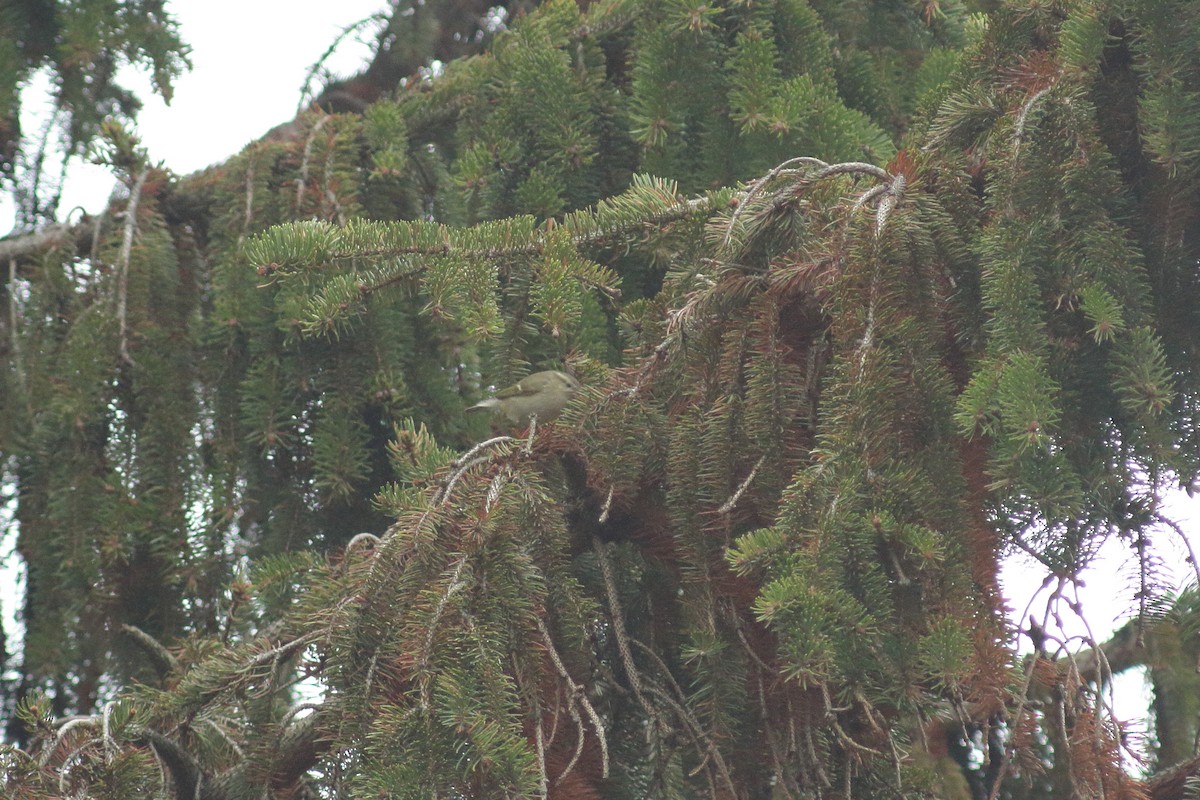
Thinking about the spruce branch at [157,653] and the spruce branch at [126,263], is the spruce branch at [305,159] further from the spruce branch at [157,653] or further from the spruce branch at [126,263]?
the spruce branch at [157,653]

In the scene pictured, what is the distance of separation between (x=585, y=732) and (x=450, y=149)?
2037 millimetres

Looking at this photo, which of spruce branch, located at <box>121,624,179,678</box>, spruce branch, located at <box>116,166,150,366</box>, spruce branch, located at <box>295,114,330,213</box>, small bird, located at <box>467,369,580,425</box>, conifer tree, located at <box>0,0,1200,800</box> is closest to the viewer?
conifer tree, located at <box>0,0,1200,800</box>

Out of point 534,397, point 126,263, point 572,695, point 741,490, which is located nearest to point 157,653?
point 534,397

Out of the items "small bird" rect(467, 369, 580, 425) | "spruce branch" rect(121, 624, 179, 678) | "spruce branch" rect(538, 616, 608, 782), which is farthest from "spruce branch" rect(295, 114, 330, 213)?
"spruce branch" rect(538, 616, 608, 782)

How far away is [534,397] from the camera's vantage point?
7.23 ft

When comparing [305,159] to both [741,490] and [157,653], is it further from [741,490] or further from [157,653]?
[741,490]

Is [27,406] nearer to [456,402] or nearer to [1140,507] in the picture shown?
[456,402]

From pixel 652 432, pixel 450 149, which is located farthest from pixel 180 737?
pixel 450 149

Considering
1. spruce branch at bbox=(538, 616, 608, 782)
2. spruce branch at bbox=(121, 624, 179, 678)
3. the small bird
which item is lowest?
spruce branch at bbox=(538, 616, 608, 782)

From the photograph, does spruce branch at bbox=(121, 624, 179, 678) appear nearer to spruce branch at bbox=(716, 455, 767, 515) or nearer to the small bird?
the small bird

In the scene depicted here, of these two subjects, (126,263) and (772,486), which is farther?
(126,263)

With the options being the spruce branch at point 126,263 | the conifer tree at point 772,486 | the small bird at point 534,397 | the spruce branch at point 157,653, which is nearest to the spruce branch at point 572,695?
the conifer tree at point 772,486

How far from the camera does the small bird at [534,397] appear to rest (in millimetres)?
2174

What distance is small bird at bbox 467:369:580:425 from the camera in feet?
7.13
